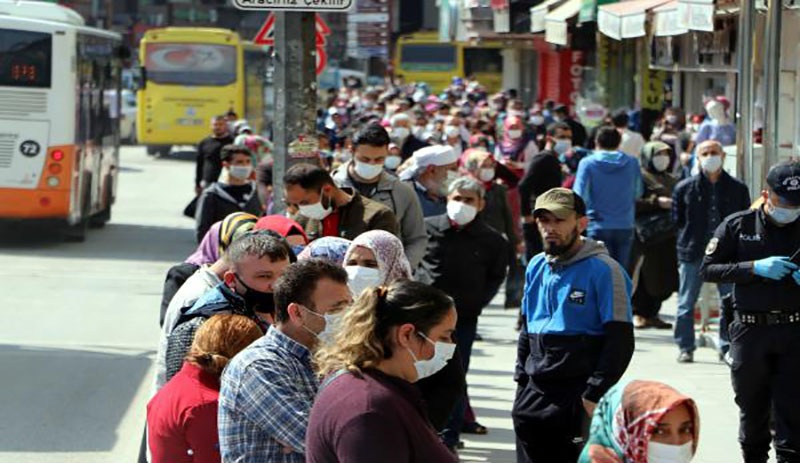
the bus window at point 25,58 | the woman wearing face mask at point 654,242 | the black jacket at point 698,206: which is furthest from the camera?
the bus window at point 25,58

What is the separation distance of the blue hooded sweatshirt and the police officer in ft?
17.9

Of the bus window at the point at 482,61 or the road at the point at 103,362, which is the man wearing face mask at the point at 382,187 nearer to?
the road at the point at 103,362

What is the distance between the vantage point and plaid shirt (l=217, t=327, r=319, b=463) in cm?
510

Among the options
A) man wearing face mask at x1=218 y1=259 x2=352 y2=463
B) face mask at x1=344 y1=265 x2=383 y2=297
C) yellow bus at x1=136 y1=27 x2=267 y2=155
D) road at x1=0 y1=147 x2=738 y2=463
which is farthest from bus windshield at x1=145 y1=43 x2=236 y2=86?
man wearing face mask at x1=218 y1=259 x2=352 y2=463

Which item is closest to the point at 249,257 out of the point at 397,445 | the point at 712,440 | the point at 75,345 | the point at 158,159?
the point at 397,445

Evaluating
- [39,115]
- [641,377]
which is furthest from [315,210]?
[39,115]

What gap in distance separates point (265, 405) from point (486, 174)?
9.21m

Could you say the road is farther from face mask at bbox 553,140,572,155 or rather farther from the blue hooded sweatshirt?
face mask at bbox 553,140,572,155

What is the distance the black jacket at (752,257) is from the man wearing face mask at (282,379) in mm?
3890

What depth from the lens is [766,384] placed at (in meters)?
8.82

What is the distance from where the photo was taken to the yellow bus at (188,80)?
140 feet

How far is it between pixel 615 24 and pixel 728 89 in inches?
90.9

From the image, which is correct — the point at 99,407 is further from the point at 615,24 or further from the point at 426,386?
the point at 615,24

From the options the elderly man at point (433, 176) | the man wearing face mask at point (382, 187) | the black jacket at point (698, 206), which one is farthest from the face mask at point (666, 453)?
the black jacket at point (698, 206)
